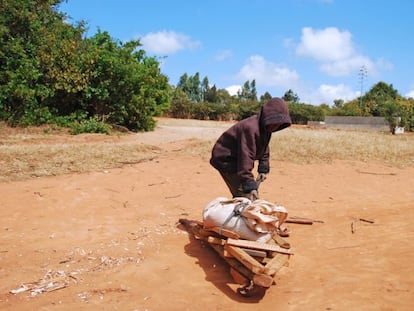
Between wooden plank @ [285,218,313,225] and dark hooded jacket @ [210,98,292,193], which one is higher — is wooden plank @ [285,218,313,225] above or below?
below

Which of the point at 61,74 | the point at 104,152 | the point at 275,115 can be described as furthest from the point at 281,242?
the point at 61,74

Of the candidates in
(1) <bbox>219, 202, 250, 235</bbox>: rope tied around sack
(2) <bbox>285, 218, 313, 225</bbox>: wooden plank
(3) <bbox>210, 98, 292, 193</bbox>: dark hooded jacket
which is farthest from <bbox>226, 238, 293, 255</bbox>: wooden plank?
(2) <bbox>285, 218, 313, 225</bbox>: wooden plank

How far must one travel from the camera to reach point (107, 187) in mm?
6707

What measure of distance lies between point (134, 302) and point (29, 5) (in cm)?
1458

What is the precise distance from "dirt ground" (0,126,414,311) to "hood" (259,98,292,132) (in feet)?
4.57

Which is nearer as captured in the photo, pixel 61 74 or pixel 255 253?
pixel 255 253

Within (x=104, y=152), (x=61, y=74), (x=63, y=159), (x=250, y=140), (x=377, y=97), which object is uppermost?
(x=377, y=97)

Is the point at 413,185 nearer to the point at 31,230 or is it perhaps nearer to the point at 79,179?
the point at 79,179

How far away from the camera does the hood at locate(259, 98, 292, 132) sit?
3773 millimetres

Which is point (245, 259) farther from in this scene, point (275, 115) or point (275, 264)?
point (275, 115)

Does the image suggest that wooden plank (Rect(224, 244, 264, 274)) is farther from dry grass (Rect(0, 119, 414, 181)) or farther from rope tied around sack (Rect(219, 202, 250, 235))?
dry grass (Rect(0, 119, 414, 181))

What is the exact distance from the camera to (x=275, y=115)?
12.4 ft

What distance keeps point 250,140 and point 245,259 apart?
3.75 ft

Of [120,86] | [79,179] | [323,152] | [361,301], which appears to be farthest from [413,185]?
[120,86]
